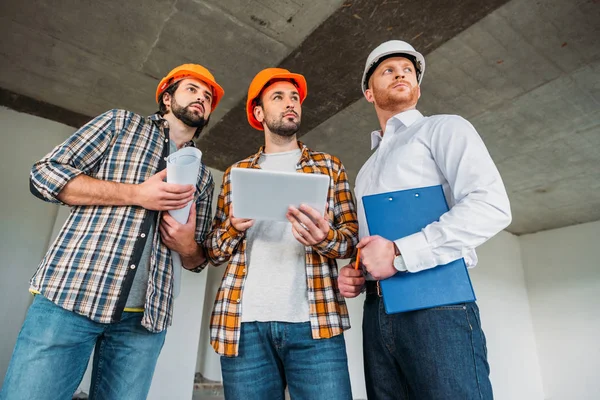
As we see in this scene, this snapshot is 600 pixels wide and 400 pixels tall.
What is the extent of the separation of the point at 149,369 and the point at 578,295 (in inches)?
300

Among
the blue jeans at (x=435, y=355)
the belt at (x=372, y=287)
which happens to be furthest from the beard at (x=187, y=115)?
the blue jeans at (x=435, y=355)

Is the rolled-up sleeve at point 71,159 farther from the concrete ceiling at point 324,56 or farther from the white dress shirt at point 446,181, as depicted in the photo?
the concrete ceiling at point 324,56

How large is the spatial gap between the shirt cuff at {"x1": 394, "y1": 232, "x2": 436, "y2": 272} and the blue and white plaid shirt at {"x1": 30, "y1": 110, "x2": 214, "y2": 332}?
85 cm

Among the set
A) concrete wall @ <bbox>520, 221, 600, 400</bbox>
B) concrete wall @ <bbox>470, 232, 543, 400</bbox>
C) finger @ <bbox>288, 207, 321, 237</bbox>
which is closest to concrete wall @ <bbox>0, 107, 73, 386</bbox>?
finger @ <bbox>288, 207, 321, 237</bbox>

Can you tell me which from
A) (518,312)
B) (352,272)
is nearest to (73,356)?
(352,272)

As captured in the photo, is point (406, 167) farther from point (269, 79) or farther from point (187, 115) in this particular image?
point (187, 115)

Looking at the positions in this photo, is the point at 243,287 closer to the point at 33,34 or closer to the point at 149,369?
the point at 149,369

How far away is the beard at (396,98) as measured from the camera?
4.74ft

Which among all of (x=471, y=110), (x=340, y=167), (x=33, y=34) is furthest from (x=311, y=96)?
(x=33, y=34)

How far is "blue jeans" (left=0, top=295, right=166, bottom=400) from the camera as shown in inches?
41.4

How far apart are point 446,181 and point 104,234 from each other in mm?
1128

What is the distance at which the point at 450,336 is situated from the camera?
92cm

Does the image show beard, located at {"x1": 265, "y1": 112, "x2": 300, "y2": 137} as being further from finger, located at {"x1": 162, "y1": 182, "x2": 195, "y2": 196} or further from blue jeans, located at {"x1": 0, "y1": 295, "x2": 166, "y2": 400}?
blue jeans, located at {"x1": 0, "y1": 295, "x2": 166, "y2": 400}

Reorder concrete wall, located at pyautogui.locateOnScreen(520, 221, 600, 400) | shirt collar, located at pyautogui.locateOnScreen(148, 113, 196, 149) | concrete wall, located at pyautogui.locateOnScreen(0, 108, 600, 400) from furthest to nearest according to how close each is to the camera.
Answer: concrete wall, located at pyautogui.locateOnScreen(520, 221, 600, 400) → concrete wall, located at pyautogui.locateOnScreen(0, 108, 600, 400) → shirt collar, located at pyautogui.locateOnScreen(148, 113, 196, 149)
